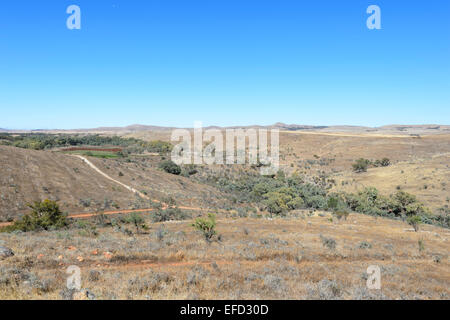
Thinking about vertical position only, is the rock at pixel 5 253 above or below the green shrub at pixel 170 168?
above

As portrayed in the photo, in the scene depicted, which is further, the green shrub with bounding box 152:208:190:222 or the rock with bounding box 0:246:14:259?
the green shrub with bounding box 152:208:190:222

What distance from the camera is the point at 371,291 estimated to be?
24.6 feet

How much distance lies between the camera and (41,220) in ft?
57.4

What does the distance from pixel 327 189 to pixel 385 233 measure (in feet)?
107

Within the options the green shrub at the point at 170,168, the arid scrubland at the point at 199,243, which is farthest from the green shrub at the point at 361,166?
the green shrub at the point at 170,168

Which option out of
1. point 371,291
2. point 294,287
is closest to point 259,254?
point 294,287

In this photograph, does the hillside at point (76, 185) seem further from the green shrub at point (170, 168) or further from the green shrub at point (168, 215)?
the green shrub at point (170, 168)

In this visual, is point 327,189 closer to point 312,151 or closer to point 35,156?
point 312,151

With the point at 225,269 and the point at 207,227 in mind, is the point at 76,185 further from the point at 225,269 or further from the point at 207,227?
the point at 225,269

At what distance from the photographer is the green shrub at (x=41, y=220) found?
1662 cm

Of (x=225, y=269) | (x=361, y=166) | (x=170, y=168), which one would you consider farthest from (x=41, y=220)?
(x=361, y=166)

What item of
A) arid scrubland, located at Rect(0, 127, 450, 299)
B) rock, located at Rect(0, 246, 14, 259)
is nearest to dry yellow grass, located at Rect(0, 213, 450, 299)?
arid scrubland, located at Rect(0, 127, 450, 299)

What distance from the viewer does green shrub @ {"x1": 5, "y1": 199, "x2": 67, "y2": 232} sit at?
54.5ft

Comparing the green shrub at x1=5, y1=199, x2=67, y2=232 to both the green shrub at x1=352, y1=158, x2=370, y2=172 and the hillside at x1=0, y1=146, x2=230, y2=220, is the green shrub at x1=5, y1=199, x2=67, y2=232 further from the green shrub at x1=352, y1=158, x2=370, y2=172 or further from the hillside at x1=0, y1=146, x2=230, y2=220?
Result: the green shrub at x1=352, y1=158, x2=370, y2=172
